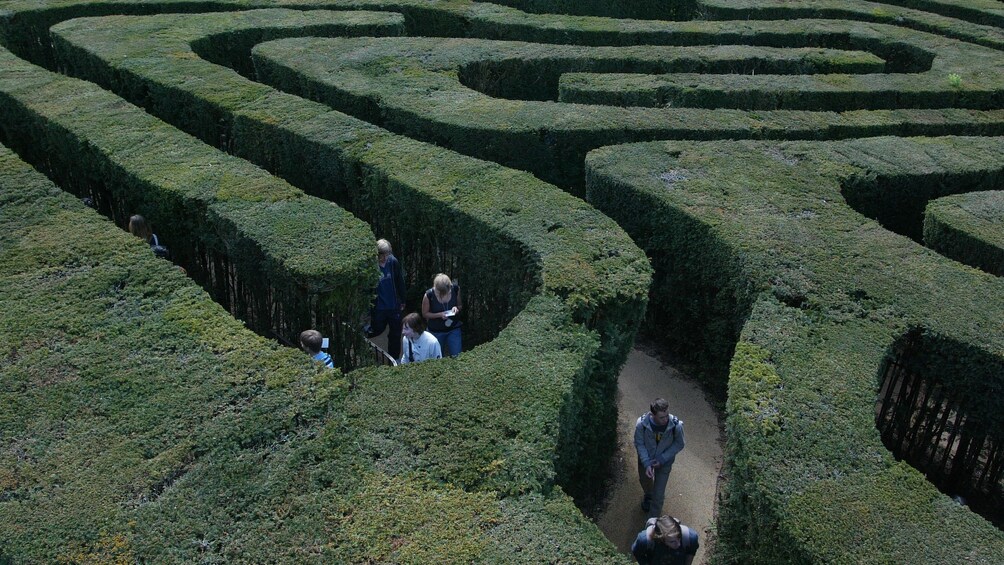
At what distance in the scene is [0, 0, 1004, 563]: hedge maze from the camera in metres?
5.86

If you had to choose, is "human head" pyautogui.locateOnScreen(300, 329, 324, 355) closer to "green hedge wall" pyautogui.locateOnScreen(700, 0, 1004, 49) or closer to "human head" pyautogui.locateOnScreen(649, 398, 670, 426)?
"human head" pyautogui.locateOnScreen(649, 398, 670, 426)

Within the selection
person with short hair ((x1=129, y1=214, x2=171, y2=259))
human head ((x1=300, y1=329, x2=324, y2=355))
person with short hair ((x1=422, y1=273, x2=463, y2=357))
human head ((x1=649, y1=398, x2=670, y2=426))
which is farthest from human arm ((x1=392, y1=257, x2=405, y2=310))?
human head ((x1=649, y1=398, x2=670, y2=426))

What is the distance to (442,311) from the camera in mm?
9656

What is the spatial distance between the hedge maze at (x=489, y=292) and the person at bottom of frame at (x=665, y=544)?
1.19 ft

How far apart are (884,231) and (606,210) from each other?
3612 mm

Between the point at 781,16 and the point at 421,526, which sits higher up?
the point at 781,16

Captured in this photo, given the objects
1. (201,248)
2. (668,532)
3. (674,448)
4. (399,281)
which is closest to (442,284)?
(399,281)

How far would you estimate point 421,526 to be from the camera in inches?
223

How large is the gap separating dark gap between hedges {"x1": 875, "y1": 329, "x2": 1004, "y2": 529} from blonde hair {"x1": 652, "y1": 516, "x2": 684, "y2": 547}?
263 centimetres

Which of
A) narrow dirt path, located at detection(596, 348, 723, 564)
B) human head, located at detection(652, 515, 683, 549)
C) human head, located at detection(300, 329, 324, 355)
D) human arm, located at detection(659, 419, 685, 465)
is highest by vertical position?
human head, located at detection(300, 329, 324, 355)

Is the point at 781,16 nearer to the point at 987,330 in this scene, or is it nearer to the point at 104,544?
the point at 987,330

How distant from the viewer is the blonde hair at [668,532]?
6.64 metres

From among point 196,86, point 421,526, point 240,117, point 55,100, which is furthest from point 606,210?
point 55,100

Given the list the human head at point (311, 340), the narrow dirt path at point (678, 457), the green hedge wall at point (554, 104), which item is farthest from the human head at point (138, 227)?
the narrow dirt path at point (678, 457)
